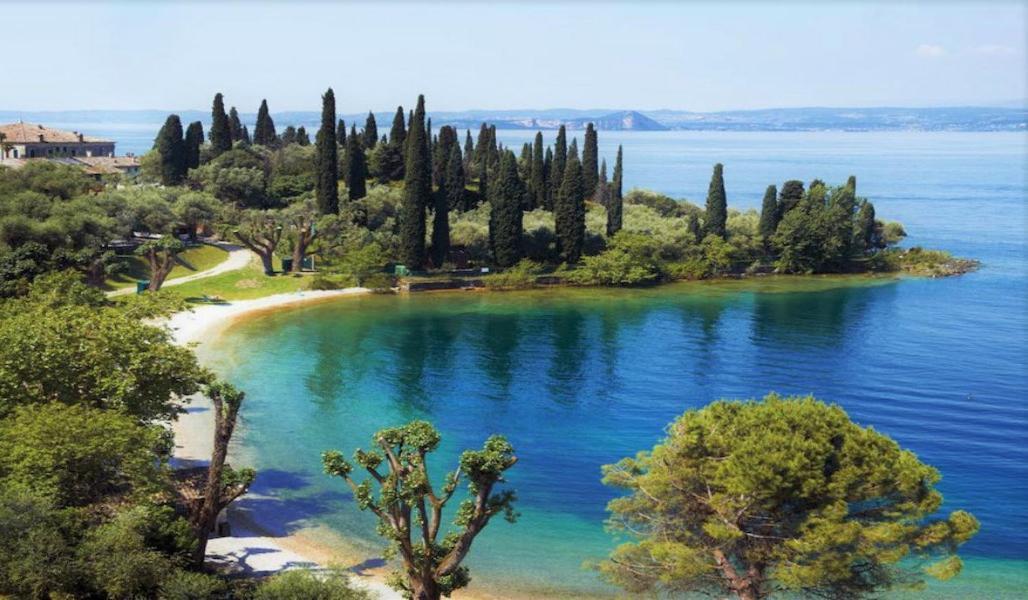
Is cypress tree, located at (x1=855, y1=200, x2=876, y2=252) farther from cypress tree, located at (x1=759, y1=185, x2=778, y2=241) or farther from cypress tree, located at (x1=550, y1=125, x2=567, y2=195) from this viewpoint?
cypress tree, located at (x1=550, y1=125, x2=567, y2=195)

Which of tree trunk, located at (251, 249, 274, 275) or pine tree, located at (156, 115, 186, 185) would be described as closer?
tree trunk, located at (251, 249, 274, 275)

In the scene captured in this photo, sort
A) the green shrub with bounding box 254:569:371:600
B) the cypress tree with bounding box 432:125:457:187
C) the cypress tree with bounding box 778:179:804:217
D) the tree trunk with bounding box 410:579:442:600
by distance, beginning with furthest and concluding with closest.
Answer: the cypress tree with bounding box 432:125:457:187 < the cypress tree with bounding box 778:179:804:217 < the tree trunk with bounding box 410:579:442:600 < the green shrub with bounding box 254:569:371:600

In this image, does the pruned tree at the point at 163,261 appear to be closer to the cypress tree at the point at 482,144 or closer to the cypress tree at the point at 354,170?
the cypress tree at the point at 354,170

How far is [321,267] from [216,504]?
49.4m

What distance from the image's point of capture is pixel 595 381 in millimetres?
51312

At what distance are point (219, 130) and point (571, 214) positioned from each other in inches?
1600

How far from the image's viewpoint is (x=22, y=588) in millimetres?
22078

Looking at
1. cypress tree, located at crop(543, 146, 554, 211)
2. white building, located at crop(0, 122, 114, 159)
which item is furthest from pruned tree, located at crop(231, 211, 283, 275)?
white building, located at crop(0, 122, 114, 159)

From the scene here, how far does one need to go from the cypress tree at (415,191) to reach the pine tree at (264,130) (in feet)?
141

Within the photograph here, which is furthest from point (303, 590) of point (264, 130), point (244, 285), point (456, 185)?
point (264, 130)

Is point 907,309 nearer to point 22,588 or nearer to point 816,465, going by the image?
point 816,465

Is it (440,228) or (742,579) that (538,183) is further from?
(742,579)

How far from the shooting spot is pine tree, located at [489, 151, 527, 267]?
76.9 m

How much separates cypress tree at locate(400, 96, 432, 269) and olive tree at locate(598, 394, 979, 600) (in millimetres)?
53599
